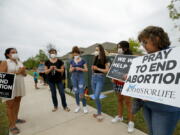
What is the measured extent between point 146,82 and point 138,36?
0.54 m

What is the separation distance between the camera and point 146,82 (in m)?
1.43

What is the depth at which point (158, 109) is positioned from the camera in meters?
1.28

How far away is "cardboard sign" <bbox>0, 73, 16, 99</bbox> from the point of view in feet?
8.70

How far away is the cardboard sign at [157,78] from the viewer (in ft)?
3.82

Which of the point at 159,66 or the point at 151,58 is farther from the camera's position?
the point at 151,58

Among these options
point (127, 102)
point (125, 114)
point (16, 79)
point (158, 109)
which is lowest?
point (125, 114)

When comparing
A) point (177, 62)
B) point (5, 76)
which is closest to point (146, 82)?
point (177, 62)

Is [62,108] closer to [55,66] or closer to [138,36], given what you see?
[55,66]

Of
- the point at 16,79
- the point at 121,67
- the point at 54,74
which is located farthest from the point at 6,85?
the point at 121,67

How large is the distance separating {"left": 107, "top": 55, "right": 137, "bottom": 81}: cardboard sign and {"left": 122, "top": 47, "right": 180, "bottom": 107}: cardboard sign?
0.81 m

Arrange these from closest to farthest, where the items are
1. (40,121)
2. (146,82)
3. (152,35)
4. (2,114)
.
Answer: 1. (152,35)
2. (146,82)
3. (40,121)
4. (2,114)

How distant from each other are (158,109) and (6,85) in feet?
9.53

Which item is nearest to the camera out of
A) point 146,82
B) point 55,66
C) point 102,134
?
point 146,82

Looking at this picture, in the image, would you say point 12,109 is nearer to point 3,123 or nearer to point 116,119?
point 3,123
